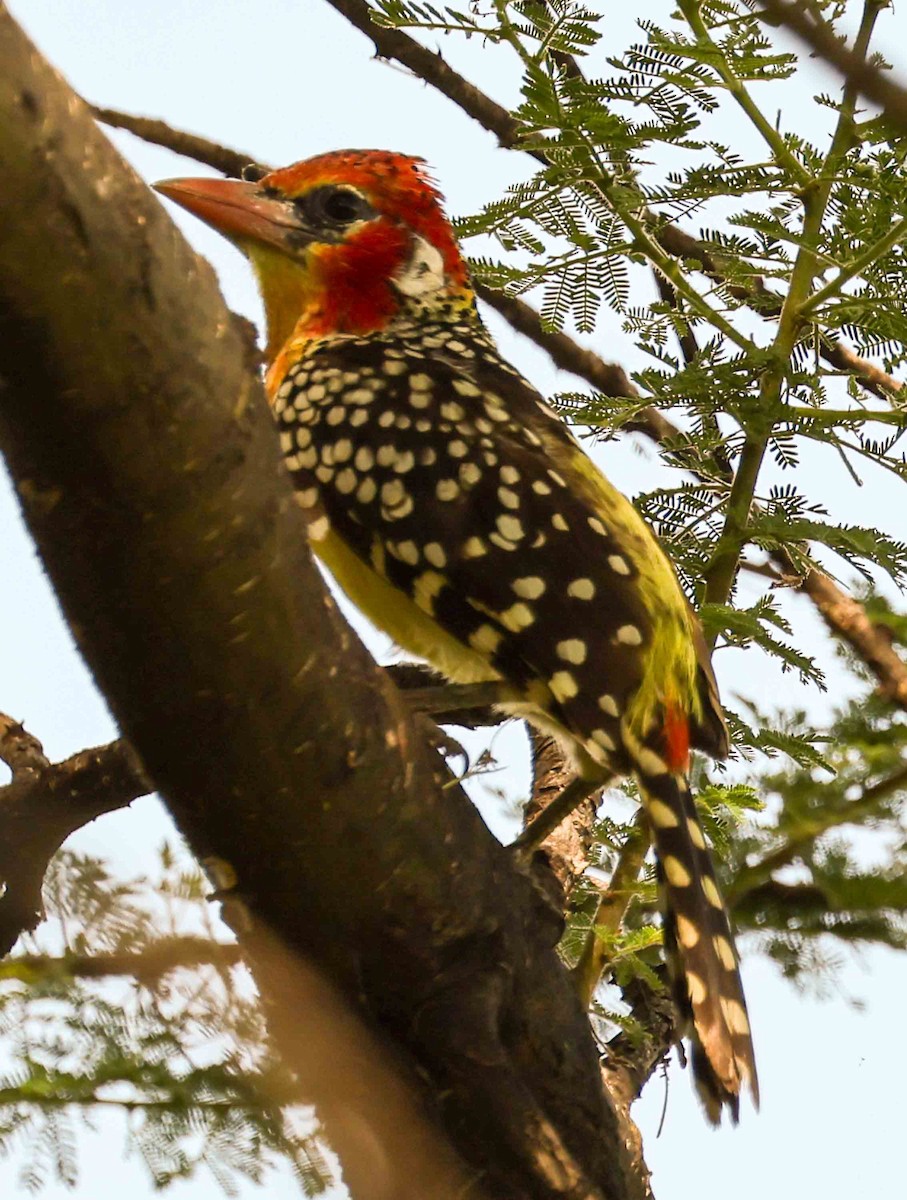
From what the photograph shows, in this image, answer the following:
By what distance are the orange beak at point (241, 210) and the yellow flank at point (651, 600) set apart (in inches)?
40.0

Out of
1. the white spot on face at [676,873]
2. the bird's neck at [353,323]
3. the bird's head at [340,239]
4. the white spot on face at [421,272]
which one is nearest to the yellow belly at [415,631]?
the white spot on face at [676,873]

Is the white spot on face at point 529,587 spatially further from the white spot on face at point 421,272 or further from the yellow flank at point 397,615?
the white spot on face at point 421,272

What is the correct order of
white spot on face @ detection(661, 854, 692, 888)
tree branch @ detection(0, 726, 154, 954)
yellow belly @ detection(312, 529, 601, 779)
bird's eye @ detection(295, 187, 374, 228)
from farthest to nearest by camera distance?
bird's eye @ detection(295, 187, 374, 228)
yellow belly @ detection(312, 529, 601, 779)
tree branch @ detection(0, 726, 154, 954)
white spot on face @ detection(661, 854, 692, 888)

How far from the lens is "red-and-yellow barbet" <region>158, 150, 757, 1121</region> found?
254cm

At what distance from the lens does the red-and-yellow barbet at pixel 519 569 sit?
2.54 meters

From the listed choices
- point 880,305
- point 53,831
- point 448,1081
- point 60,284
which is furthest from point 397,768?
point 880,305

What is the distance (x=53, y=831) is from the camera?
288 centimetres

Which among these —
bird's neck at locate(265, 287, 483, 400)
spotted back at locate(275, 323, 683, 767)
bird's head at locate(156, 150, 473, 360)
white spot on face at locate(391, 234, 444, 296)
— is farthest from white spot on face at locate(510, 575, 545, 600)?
white spot on face at locate(391, 234, 444, 296)

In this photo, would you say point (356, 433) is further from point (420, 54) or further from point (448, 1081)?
point (420, 54)

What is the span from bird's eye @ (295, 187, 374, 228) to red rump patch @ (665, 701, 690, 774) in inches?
63.6

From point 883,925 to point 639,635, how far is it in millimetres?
1076

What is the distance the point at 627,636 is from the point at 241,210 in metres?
1.56

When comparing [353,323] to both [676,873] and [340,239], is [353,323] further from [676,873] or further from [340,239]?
[676,873]

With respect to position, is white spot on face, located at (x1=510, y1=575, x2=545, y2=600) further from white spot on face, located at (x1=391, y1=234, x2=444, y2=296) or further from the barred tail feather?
white spot on face, located at (x1=391, y1=234, x2=444, y2=296)
